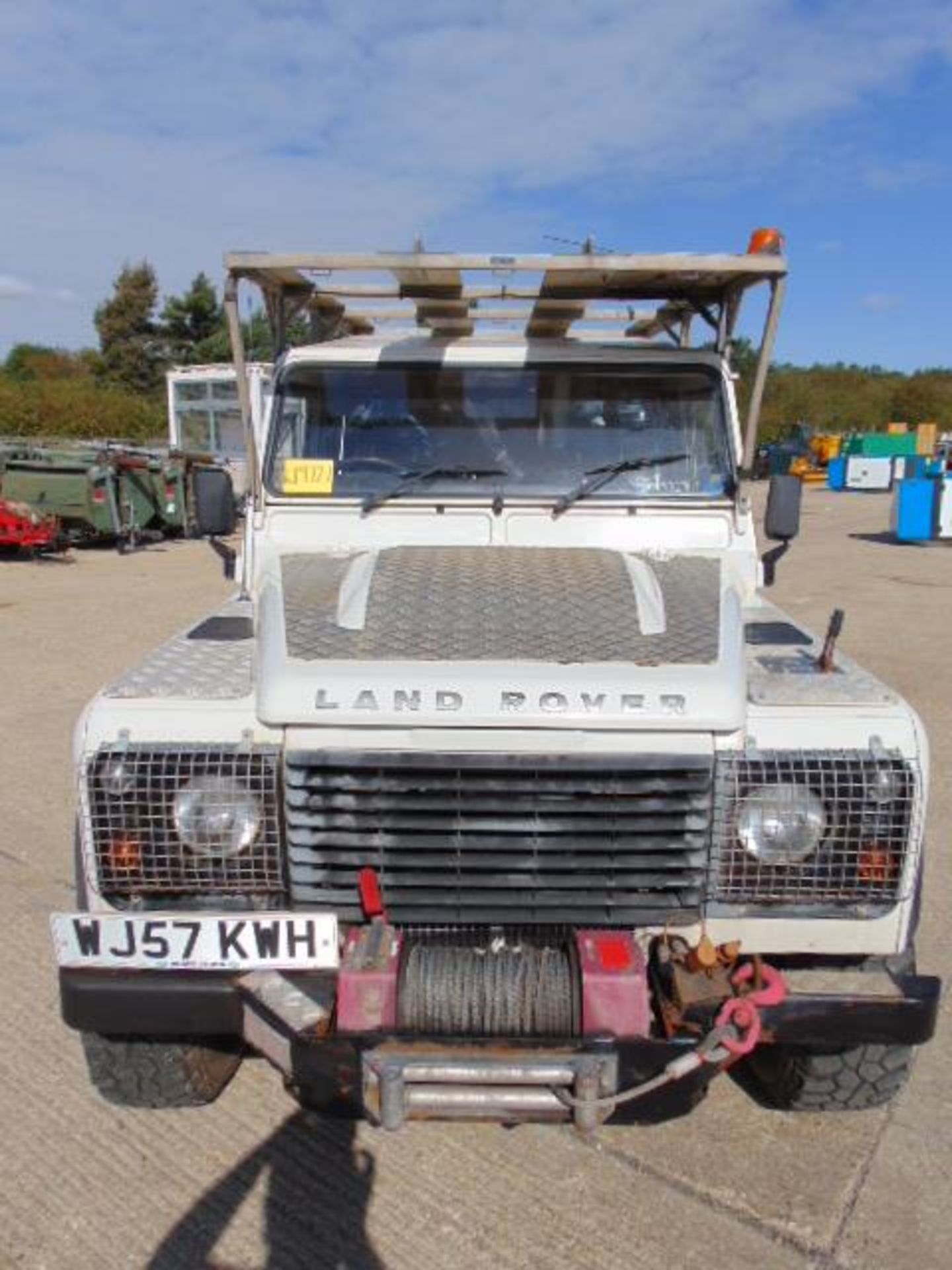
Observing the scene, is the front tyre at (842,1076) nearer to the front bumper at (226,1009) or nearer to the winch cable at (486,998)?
the front bumper at (226,1009)

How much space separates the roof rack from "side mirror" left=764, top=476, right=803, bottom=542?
407mm

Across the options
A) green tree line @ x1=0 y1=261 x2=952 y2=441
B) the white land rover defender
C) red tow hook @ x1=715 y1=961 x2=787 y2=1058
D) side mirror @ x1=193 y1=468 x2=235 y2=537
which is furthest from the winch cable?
green tree line @ x1=0 y1=261 x2=952 y2=441

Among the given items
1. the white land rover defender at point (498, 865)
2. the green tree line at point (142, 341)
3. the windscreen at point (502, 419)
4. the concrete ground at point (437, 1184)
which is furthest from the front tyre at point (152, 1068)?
the green tree line at point (142, 341)

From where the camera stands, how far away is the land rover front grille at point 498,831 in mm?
2555

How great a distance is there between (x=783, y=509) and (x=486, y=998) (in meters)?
2.82

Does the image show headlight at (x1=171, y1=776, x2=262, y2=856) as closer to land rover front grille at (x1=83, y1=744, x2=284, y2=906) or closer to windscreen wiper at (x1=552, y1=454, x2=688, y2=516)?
land rover front grille at (x1=83, y1=744, x2=284, y2=906)

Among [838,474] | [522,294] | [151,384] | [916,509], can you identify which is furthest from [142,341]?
[522,294]

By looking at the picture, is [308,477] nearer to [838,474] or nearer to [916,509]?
[916,509]

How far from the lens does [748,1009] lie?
2.41m

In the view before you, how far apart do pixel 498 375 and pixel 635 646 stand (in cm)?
168

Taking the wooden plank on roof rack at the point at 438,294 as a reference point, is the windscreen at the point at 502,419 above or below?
below

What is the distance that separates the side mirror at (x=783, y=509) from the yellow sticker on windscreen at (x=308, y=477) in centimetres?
182

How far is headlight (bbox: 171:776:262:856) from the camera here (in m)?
2.64

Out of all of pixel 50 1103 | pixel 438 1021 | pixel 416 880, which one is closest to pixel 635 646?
pixel 416 880
